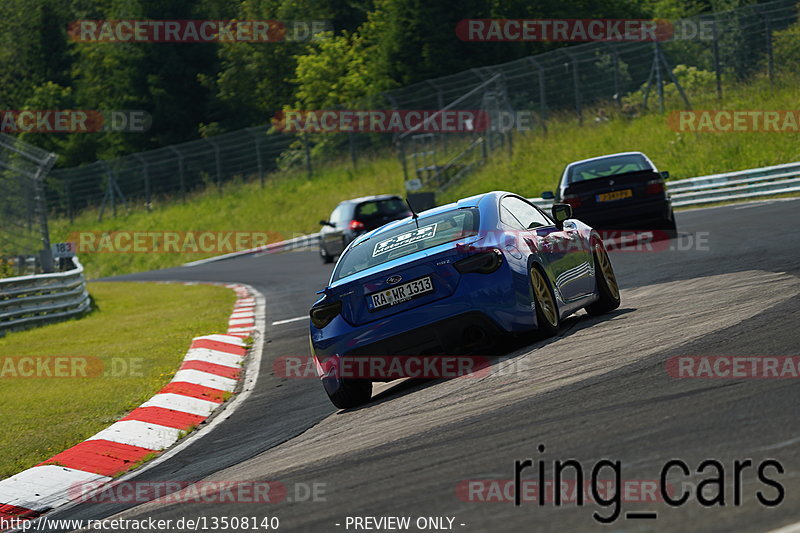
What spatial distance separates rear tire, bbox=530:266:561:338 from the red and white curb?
3.00 meters

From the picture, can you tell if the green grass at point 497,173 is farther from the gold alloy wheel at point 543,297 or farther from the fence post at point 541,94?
the gold alloy wheel at point 543,297

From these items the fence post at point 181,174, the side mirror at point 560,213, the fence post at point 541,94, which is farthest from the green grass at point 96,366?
the fence post at point 181,174

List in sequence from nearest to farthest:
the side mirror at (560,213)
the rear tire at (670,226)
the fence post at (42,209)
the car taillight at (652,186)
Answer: the side mirror at (560,213)
the car taillight at (652,186)
the rear tire at (670,226)
the fence post at (42,209)

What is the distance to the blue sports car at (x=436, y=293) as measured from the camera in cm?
852

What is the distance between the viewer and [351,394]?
891cm

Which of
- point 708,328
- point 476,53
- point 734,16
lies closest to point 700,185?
point 734,16

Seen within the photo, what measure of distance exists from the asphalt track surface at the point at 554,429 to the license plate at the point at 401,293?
669 mm

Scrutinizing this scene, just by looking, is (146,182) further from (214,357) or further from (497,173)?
(214,357)

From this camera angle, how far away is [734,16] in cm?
Result: 3303

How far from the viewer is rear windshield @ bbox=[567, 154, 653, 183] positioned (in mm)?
19094

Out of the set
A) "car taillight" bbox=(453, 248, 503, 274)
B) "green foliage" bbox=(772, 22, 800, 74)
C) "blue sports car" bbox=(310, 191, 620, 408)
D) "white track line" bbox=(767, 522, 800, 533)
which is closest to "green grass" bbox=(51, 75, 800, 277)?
"green foliage" bbox=(772, 22, 800, 74)

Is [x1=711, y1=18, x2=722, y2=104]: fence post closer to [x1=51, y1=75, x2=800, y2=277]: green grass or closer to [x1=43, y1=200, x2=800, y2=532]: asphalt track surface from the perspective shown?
[x1=51, y1=75, x2=800, y2=277]: green grass

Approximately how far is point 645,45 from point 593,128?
11.6ft

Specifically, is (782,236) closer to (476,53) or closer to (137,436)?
(137,436)
